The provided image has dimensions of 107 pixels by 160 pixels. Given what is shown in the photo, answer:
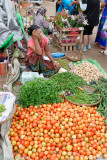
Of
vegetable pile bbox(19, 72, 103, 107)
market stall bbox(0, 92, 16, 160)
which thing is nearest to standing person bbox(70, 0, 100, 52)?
vegetable pile bbox(19, 72, 103, 107)

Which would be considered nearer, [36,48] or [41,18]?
[36,48]

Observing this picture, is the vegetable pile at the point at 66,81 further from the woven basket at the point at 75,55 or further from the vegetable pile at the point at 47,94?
the woven basket at the point at 75,55

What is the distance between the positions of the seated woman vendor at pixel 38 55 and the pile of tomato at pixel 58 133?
1.33 metres

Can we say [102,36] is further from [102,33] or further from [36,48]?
[36,48]

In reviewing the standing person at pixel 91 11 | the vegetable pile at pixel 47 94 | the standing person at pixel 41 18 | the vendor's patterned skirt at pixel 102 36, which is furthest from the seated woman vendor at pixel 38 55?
the vendor's patterned skirt at pixel 102 36

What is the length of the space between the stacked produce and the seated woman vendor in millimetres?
580

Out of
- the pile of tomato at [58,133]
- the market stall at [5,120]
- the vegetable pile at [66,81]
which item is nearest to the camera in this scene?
the market stall at [5,120]

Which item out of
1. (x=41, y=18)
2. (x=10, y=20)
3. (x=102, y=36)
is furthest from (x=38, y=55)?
(x=102, y=36)

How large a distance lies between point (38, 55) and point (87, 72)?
1.26 m

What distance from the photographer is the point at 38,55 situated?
12.4 feet

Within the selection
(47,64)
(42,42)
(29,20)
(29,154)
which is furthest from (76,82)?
(29,20)

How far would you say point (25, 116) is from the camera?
8.98 ft

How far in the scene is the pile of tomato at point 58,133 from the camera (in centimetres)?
231

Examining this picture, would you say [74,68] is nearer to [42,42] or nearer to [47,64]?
[47,64]
